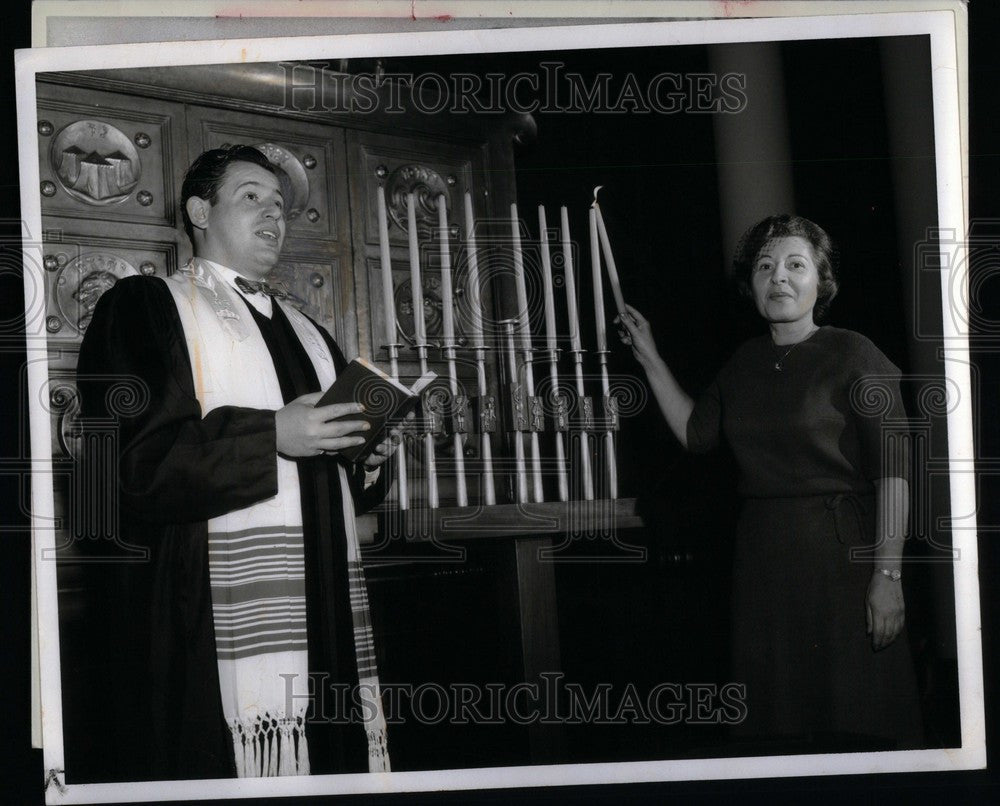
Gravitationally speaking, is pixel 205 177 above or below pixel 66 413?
above

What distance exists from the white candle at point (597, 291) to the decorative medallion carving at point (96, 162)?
949 mm

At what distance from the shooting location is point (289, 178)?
7.07 ft

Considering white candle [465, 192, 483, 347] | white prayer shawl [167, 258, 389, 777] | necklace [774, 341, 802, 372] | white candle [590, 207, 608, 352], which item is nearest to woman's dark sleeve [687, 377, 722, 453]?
necklace [774, 341, 802, 372]

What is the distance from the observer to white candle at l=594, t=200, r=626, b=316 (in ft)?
7.13

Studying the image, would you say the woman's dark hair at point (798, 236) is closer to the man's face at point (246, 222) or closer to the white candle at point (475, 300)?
the white candle at point (475, 300)

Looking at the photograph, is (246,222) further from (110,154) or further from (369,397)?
(369,397)

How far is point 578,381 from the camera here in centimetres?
218

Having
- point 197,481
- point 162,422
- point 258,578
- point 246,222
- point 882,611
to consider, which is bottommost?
point 882,611

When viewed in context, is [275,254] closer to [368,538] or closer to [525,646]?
[368,538]

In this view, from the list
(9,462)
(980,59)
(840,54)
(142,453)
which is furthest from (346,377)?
(980,59)

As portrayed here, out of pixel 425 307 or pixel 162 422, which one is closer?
pixel 162 422

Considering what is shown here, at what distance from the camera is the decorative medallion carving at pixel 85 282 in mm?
2121

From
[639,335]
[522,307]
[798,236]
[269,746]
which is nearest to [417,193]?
[522,307]

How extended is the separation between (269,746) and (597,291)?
116cm
